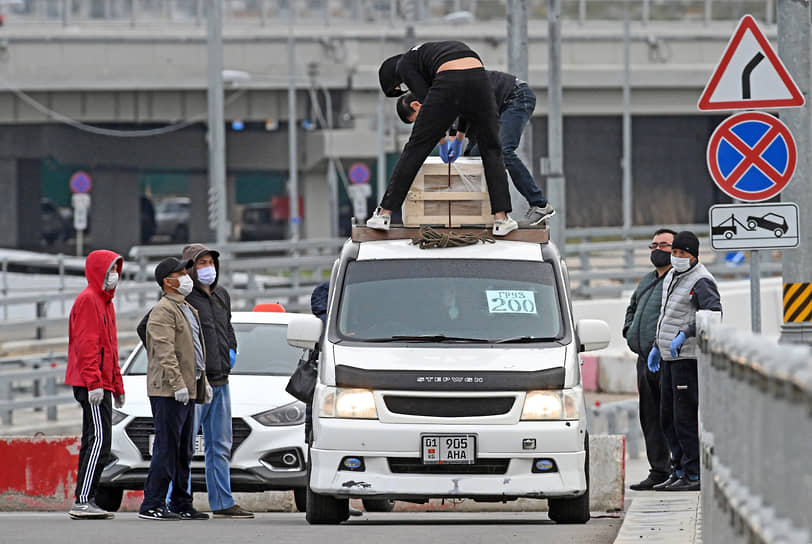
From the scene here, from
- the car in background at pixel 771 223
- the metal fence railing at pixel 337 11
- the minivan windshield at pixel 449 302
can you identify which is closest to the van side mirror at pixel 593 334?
the minivan windshield at pixel 449 302

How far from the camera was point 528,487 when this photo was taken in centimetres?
1029

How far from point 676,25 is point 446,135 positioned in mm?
51832

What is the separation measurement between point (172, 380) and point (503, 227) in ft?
7.93

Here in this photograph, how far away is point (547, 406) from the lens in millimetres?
10391

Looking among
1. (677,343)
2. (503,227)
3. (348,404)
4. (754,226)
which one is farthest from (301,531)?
(754,226)

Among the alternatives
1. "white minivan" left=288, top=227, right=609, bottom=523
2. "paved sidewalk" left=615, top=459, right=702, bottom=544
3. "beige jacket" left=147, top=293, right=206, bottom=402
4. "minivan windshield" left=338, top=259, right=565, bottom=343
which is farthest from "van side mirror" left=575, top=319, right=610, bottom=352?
"beige jacket" left=147, top=293, right=206, bottom=402

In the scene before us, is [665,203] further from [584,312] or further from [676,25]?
[584,312]

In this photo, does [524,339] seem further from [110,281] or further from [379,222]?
[110,281]

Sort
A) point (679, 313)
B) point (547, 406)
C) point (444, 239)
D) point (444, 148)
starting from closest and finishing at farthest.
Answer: point (547, 406), point (444, 239), point (679, 313), point (444, 148)

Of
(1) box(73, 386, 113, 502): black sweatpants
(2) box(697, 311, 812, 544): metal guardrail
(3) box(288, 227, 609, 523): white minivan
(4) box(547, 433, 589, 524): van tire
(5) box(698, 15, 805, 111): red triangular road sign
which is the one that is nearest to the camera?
(2) box(697, 311, 812, 544): metal guardrail

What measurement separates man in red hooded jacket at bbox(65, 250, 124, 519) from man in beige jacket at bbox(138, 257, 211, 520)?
283 millimetres

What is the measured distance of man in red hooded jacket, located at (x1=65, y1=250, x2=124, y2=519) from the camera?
11516mm

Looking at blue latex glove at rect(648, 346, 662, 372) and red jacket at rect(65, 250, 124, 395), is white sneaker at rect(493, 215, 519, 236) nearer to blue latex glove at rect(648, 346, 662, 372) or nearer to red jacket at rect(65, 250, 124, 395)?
blue latex glove at rect(648, 346, 662, 372)

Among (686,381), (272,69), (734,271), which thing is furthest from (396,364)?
(272,69)
